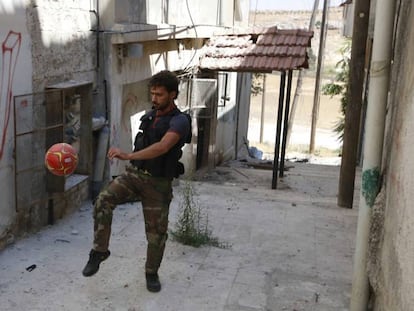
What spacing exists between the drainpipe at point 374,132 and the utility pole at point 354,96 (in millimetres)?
3547

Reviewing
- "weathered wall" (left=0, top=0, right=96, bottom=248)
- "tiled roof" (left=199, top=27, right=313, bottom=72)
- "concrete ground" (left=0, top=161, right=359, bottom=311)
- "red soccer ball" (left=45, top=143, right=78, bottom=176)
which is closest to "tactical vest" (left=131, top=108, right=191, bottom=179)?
"red soccer ball" (left=45, top=143, right=78, bottom=176)

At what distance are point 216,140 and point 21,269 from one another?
377 inches

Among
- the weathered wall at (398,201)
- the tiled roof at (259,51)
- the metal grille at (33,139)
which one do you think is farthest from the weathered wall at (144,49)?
the weathered wall at (398,201)

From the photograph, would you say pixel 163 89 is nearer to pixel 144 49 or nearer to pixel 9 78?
pixel 9 78

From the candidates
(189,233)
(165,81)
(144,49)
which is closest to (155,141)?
(165,81)

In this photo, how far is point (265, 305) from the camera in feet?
13.1

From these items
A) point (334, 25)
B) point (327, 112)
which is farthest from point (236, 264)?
point (334, 25)

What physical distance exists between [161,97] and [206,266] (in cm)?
170

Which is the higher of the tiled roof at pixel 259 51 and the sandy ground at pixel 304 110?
the tiled roof at pixel 259 51

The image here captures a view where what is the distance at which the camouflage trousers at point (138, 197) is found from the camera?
3900mm

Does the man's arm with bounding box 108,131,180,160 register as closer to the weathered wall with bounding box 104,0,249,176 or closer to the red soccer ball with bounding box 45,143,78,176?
the red soccer ball with bounding box 45,143,78,176

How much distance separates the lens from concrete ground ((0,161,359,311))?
3.98 meters

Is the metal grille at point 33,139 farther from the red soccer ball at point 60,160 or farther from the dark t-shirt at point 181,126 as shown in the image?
the dark t-shirt at point 181,126

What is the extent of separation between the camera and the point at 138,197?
13.2 ft
